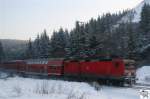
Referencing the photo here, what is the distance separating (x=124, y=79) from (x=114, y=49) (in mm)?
36463

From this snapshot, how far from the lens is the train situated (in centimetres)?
3059

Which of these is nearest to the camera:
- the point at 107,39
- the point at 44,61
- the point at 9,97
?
the point at 9,97

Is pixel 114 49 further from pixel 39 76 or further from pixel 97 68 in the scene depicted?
pixel 97 68

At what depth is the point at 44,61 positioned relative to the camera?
149 ft

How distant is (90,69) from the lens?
3531 centimetres

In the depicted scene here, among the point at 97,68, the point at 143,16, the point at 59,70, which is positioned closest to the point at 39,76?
the point at 59,70

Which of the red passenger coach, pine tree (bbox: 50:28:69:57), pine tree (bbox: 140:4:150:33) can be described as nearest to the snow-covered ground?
the red passenger coach

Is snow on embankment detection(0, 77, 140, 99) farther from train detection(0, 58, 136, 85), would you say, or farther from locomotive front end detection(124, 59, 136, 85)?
train detection(0, 58, 136, 85)

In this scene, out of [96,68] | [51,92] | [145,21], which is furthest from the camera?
[145,21]

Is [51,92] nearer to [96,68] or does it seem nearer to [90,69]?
[96,68]

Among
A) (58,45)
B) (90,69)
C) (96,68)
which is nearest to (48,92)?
(96,68)

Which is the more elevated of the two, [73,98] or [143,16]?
[143,16]

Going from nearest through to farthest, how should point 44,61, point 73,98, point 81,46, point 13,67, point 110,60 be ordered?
point 73,98 → point 110,60 → point 44,61 → point 81,46 → point 13,67

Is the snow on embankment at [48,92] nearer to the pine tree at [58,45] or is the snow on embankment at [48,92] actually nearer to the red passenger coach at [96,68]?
the red passenger coach at [96,68]
